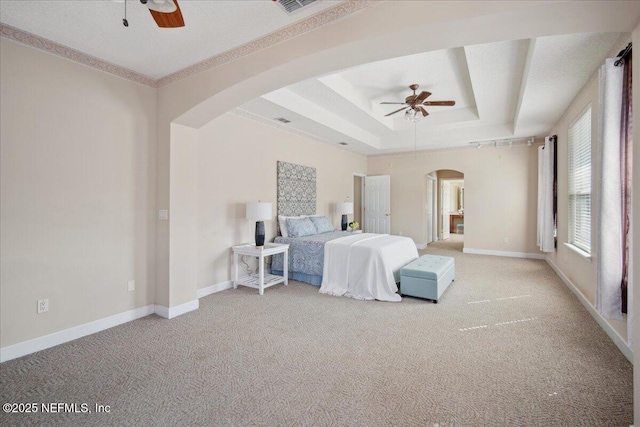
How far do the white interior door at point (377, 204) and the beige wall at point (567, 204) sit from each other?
3.76 m

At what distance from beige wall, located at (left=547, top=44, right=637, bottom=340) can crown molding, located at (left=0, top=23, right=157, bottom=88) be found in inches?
191

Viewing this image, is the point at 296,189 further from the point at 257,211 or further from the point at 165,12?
the point at 165,12

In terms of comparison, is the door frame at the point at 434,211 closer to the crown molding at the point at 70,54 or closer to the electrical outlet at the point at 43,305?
the crown molding at the point at 70,54

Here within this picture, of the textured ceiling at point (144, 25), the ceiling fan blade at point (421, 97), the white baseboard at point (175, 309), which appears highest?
the ceiling fan blade at point (421, 97)

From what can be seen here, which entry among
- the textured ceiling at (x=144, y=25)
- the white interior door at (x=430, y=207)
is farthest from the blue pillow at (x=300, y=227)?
the white interior door at (x=430, y=207)

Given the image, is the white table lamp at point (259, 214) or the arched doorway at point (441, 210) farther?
the arched doorway at point (441, 210)

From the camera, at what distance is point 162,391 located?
2.04m

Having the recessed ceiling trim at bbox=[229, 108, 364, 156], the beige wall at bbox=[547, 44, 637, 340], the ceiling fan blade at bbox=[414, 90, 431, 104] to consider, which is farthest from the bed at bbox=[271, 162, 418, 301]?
the ceiling fan blade at bbox=[414, 90, 431, 104]

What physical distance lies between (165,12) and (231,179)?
300 cm

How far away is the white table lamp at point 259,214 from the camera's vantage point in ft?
14.3

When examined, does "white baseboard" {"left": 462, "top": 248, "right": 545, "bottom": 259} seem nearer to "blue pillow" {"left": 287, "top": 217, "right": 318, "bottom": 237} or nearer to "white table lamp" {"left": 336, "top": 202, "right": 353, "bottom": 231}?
"white table lamp" {"left": 336, "top": 202, "right": 353, "bottom": 231}

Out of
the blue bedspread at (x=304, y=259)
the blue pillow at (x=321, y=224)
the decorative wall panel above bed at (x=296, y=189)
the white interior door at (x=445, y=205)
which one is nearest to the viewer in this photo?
the blue bedspread at (x=304, y=259)

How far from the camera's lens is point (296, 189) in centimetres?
595

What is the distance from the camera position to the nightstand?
4.17 metres
